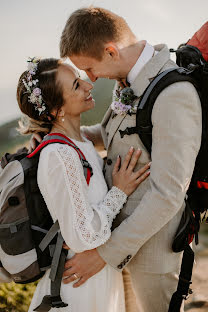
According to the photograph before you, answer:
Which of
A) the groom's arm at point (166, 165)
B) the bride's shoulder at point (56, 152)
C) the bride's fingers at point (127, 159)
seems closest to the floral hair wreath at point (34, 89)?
the bride's shoulder at point (56, 152)

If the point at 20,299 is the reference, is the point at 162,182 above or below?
above

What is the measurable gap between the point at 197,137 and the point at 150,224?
57 centimetres

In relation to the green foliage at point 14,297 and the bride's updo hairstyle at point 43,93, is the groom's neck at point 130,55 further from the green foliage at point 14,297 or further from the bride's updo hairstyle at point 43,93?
the green foliage at point 14,297

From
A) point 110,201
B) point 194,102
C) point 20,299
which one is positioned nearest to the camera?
point 194,102

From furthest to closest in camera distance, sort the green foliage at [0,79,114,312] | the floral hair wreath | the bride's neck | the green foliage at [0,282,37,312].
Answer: the green foliage at [0,282,37,312] < the green foliage at [0,79,114,312] < the bride's neck < the floral hair wreath

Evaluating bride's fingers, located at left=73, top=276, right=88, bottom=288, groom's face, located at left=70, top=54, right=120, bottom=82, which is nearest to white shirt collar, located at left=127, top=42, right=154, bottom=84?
groom's face, located at left=70, top=54, right=120, bottom=82

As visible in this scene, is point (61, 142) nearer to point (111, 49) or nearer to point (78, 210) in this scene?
point (78, 210)

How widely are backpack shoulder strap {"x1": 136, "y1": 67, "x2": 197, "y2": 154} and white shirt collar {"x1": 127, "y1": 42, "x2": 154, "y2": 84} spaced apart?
0.72 ft

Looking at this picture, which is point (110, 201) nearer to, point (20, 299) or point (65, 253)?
point (65, 253)

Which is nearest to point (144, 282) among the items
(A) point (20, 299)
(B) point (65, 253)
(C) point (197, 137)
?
(B) point (65, 253)

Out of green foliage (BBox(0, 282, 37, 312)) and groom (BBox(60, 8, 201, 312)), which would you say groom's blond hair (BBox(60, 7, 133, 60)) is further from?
green foliage (BBox(0, 282, 37, 312))

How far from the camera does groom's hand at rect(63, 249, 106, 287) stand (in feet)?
7.03

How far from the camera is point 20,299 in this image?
379 cm

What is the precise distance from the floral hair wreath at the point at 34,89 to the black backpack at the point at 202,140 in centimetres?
65
